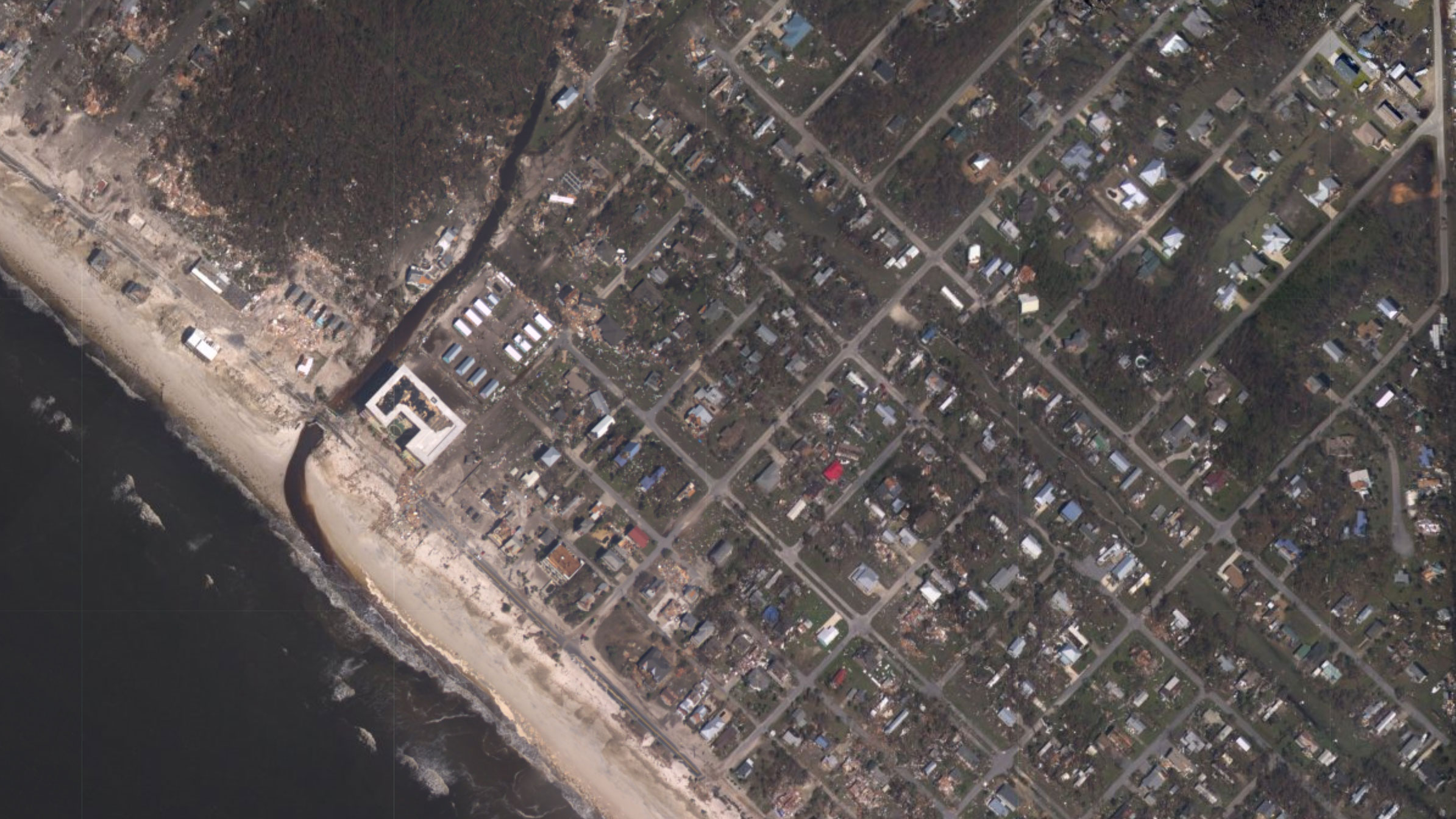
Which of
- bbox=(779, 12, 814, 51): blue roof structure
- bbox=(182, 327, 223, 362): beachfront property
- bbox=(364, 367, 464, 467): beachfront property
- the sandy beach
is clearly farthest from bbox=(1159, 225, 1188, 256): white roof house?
bbox=(182, 327, 223, 362): beachfront property

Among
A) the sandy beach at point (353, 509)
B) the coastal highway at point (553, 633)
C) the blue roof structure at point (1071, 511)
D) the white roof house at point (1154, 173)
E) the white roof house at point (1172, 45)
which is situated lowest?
the sandy beach at point (353, 509)

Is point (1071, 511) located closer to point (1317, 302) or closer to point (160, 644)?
point (1317, 302)

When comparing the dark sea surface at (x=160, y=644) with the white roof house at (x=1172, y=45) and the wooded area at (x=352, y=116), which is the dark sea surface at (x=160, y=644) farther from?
the white roof house at (x=1172, y=45)

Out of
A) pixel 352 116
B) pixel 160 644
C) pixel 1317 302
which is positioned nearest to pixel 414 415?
pixel 352 116

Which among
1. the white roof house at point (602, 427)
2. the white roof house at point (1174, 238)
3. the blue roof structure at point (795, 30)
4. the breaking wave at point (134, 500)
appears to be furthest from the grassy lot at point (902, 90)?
the breaking wave at point (134, 500)

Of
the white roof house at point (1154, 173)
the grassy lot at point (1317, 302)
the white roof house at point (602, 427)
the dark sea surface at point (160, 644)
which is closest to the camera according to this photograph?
the dark sea surface at point (160, 644)

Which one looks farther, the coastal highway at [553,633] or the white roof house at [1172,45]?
the coastal highway at [553,633]

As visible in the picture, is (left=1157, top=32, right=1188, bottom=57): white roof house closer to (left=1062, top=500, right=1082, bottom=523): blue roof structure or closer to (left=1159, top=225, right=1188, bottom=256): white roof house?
(left=1159, top=225, right=1188, bottom=256): white roof house
